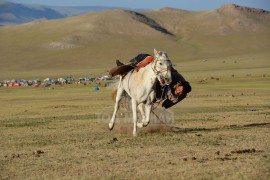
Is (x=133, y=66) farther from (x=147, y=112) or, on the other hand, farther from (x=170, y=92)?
(x=147, y=112)

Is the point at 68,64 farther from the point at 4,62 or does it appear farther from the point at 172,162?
the point at 172,162

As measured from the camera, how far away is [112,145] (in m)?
16.7

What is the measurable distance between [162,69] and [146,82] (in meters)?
0.80

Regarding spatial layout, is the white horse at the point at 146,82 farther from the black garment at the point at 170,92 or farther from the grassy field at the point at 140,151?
the grassy field at the point at 140,151

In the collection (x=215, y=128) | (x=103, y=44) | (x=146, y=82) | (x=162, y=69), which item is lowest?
(x=215, y=128)

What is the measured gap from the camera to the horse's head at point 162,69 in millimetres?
17750

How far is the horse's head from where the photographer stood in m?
17.8

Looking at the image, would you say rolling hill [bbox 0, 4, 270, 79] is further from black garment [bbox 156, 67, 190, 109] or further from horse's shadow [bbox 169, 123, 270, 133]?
black garment [bbox 156, 67, 190, 109]

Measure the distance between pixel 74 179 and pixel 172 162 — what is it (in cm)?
241

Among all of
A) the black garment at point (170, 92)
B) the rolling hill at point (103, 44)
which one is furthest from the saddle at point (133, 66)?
the rolling hill at point (103, 44)

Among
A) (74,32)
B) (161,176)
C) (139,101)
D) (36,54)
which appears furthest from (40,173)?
(74,32)

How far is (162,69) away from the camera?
58.3 ft

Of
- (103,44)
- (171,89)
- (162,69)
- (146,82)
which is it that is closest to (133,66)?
(171,89)

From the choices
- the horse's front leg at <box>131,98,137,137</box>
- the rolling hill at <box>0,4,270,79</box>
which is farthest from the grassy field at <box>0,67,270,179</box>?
the rolling hill at <box>0,4,270,79</box>
